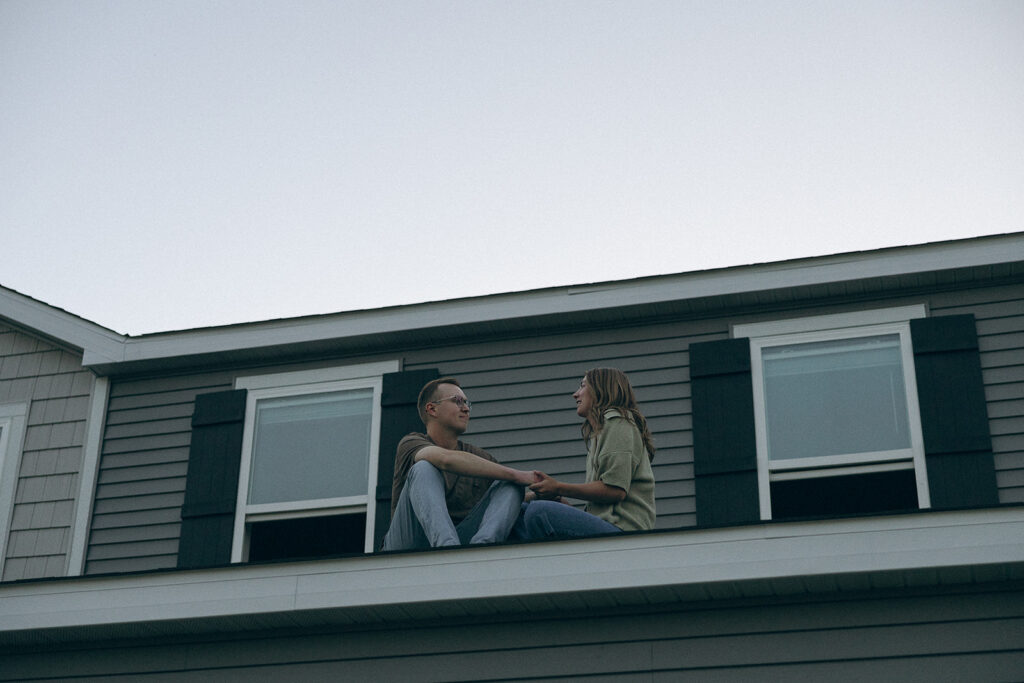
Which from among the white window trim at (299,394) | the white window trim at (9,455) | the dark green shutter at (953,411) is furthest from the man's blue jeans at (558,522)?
the white window trim at (9,455)

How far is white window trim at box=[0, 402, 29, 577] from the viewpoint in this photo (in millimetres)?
9797

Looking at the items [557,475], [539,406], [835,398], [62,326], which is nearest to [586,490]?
[557,475]

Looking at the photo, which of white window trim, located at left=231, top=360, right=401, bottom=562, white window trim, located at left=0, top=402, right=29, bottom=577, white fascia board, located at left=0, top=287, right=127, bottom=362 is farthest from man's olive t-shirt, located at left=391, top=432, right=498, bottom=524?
white window trim, located at left=0, top=402, right=29, bottom=577

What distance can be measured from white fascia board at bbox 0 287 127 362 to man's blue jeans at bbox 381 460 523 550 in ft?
11.7

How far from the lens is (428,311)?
9.69m

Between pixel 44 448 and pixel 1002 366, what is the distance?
6.93 metres

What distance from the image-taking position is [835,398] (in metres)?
8.73

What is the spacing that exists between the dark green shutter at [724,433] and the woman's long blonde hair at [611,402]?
2.42 ft

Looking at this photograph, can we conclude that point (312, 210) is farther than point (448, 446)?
Yes

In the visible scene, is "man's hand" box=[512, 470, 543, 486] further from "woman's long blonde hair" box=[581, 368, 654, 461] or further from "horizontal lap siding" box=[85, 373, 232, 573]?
"horizontal lap siding" box=[85, 373, 232, 573]

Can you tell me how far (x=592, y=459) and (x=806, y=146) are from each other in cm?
620

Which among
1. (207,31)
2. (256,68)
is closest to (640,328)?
(256,68)

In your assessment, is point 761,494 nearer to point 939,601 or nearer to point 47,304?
point 939,601

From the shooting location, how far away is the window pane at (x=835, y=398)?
856 cm
